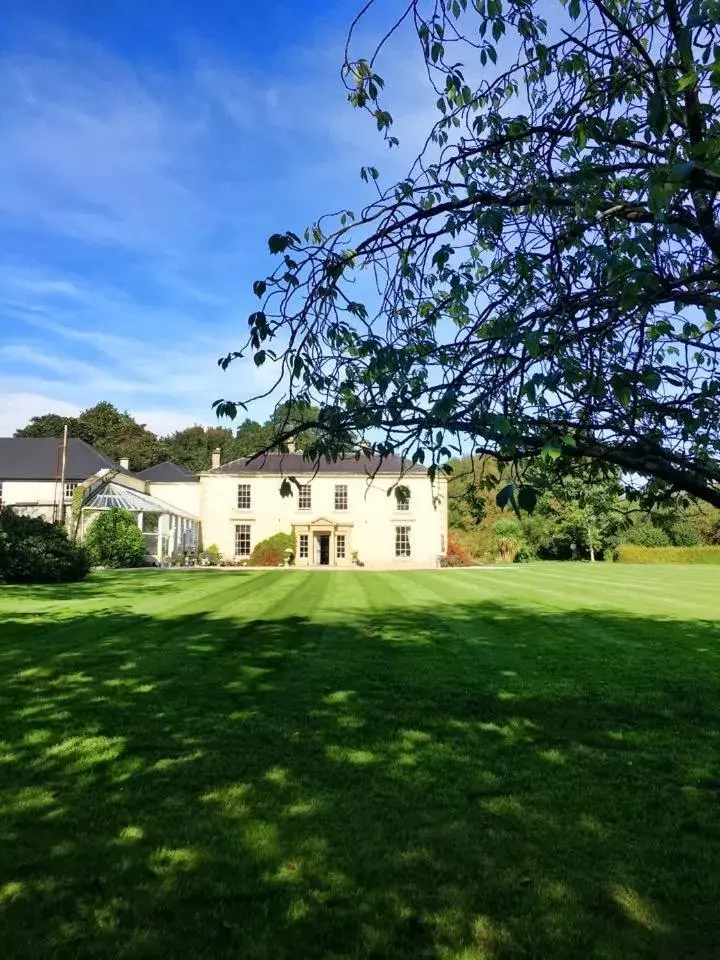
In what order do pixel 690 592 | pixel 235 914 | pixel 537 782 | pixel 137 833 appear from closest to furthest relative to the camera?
pixel 235 914 < pixel 137 833 < pixel 537 782 < pixel 690 592

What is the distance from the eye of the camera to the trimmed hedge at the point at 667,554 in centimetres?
4105

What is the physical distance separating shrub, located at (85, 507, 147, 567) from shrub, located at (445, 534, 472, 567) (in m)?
17.1

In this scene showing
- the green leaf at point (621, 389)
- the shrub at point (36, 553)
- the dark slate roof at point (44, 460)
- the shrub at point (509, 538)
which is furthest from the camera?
the dark slate roof at point (44, 460)

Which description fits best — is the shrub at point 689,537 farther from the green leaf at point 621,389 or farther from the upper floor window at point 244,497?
the green leaf at point 621,389

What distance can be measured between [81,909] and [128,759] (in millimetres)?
1977

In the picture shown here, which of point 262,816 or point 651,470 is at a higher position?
point 651,470

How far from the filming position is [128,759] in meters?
4.97

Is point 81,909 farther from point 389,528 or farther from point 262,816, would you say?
point 389,528

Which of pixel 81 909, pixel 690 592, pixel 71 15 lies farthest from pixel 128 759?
pixel 690 592

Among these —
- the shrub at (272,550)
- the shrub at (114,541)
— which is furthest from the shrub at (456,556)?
the shrub at (114,541)

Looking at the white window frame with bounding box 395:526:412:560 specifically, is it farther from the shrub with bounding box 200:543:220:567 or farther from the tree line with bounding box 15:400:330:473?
the tree line with bounding box 15:400:330:473

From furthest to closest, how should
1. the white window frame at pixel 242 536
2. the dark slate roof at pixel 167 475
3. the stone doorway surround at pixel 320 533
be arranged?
the dark slate roof at pixel 167 475, the white window frame at pixel 242 536, the stone doorway surround at pixel 320 533

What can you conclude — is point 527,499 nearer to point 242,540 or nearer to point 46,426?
point 242,540

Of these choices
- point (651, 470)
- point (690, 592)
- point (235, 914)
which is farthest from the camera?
point (690, 592)
